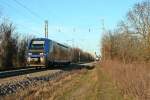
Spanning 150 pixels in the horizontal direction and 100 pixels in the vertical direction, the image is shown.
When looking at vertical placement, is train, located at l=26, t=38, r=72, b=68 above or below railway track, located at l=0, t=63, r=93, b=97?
above

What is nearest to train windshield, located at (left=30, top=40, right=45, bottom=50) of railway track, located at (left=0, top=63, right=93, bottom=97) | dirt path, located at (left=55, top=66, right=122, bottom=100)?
railway track, located at (left=0, top=63, right=93, bottom=97)

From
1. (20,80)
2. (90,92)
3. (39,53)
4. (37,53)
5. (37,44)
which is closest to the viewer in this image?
(90,92)

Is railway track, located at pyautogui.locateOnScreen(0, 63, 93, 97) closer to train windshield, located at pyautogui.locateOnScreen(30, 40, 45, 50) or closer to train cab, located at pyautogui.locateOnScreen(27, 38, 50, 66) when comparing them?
train cab, located at pyautogui.locateOnScreen(27, 38, 50, 66)

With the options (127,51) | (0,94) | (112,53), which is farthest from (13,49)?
(0,94)

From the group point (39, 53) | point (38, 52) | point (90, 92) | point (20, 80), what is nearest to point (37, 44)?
point (38, 52)

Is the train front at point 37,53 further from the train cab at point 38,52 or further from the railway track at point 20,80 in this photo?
the railway track at point 20,80

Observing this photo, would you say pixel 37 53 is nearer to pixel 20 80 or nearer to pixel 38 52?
pixel 38 52

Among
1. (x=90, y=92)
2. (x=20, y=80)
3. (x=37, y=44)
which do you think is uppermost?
(x=37, y=44)

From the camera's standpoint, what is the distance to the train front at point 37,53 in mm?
44281

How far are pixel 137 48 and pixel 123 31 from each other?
10.8m

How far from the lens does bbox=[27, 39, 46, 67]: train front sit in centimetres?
4428

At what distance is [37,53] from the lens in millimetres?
44750

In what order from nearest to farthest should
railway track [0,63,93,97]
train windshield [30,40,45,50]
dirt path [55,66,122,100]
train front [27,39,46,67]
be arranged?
dirt path [55,66,122,100] < railway track [0,63,93,97] < train front [27,39,46,67] < train windshield [30,40,45,50]

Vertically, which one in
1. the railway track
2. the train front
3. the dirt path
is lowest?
the dirt path
